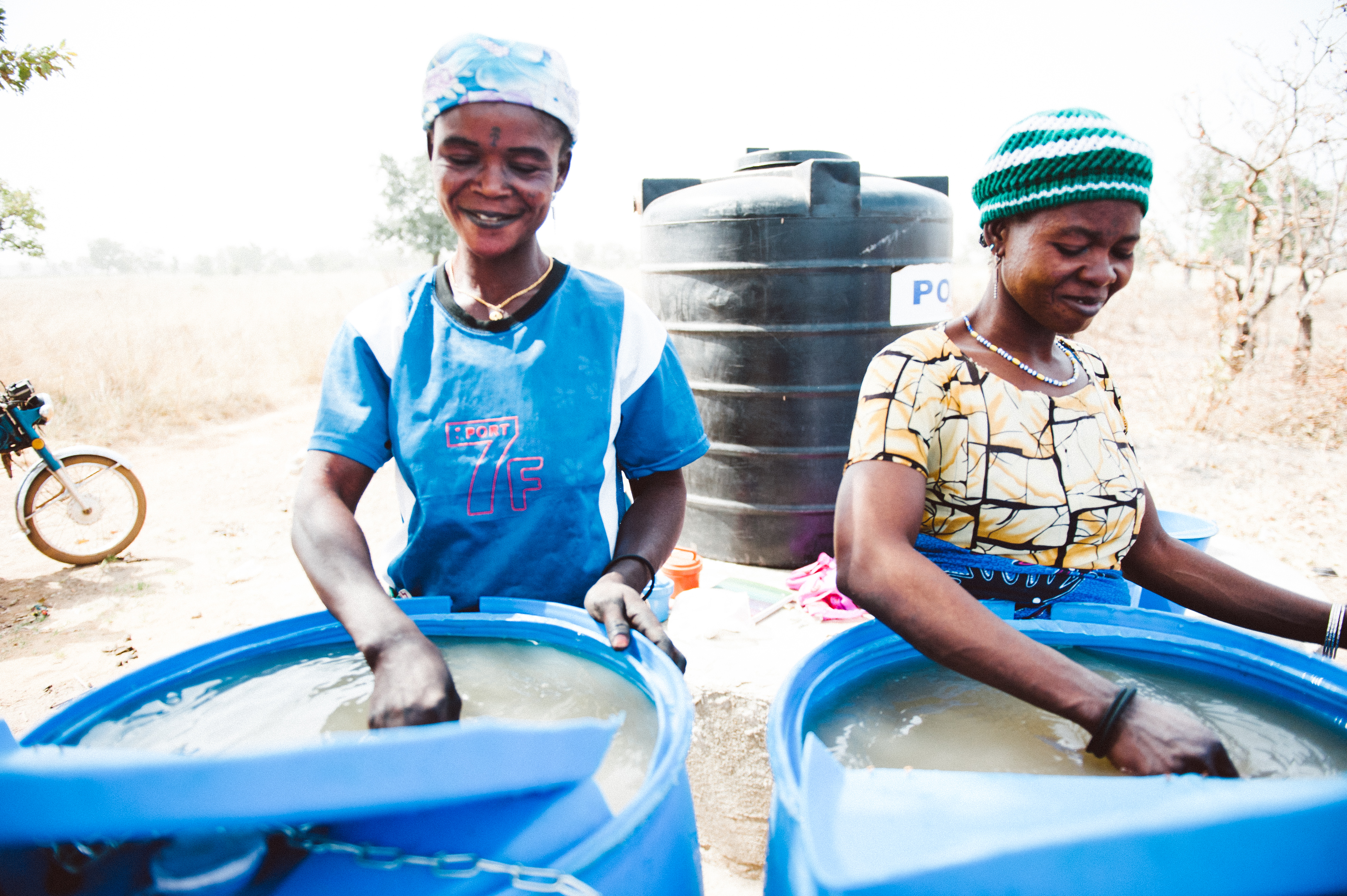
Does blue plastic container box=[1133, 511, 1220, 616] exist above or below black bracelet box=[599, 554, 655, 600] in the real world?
below

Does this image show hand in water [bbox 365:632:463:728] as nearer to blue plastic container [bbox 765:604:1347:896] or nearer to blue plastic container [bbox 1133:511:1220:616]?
blue plastic container [bbox 765:604:1347:896]

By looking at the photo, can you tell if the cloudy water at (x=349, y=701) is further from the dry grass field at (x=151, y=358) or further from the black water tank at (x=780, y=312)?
the dry grass field at (x=151, y=358)

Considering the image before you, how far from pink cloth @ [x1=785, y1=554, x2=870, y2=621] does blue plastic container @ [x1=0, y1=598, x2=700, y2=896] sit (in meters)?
1.92

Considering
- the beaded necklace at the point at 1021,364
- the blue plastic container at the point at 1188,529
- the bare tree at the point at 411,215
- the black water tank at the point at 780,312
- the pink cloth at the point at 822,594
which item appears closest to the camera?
the beaded necklace at the point at 1021,364

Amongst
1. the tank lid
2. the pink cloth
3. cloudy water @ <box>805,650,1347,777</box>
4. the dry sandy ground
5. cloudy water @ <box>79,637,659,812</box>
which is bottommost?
the dry sandy ground

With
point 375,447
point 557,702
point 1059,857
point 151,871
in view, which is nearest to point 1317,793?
point 1059,857

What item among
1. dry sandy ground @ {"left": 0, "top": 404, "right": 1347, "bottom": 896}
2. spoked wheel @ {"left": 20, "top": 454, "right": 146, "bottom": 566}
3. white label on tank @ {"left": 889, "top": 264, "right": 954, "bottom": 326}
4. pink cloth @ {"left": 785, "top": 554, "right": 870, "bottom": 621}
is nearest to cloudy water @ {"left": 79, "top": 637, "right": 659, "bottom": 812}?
pink cloth @ {"left": 785, "top": 554, "right": 870, "bottom": 621}

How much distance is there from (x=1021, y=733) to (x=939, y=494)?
0.37m

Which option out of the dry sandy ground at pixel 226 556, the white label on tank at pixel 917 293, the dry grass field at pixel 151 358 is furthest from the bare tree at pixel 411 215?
the white label on tank at pixel 917 293

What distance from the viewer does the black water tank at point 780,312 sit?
3297mm

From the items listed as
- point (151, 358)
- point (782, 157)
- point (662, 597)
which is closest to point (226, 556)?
point (662, 597)

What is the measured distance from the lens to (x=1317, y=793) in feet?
1.97

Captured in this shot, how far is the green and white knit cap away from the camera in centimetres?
112

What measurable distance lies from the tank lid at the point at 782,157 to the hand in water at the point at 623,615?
9.29ft
